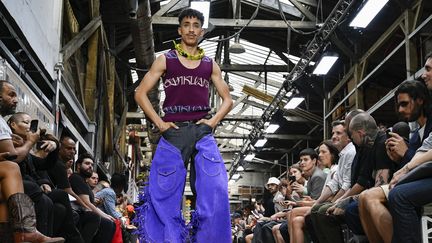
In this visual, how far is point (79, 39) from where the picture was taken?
995cm

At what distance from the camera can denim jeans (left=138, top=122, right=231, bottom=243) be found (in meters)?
3.71

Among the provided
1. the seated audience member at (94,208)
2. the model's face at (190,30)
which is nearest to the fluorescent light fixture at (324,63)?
the seated audience member at (94,208)

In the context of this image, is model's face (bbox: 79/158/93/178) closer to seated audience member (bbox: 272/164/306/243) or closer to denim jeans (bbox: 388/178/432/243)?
seated audience member (bbox: 272/164/306/243)

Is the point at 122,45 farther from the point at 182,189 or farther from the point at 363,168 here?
the point at 182,189

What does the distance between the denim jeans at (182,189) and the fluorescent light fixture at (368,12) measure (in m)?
6.77

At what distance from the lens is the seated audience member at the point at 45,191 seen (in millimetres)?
4500

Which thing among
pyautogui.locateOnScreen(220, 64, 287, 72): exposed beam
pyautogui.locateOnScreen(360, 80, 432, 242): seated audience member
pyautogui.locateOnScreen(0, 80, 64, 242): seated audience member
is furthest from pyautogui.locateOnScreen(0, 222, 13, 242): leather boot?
pyautogui.locateOnScreen(220, 64, 287, 72): exposed beam

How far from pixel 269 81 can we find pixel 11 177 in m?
17.0

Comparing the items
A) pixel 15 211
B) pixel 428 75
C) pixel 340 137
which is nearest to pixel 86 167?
pixel 340 137

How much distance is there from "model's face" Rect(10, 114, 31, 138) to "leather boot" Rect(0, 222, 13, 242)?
127 cm

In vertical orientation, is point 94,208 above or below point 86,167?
below

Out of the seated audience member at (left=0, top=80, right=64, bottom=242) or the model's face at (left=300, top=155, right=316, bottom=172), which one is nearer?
the seated audience member at (left=0, top=80, right=64, bottom=242)

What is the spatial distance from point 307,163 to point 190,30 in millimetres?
3996

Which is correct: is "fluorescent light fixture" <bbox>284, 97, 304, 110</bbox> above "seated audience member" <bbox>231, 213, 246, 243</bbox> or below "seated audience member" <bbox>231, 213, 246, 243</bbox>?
above
